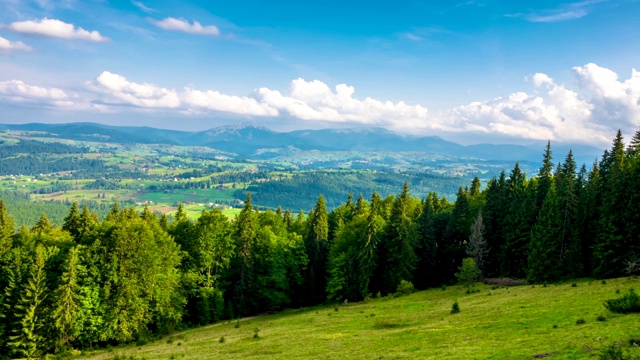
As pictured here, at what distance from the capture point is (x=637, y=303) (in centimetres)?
2722

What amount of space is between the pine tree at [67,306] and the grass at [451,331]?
16.9 ft

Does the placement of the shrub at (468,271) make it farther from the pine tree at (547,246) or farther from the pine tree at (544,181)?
the pine tree at (544,181)

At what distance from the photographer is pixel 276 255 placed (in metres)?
71.1

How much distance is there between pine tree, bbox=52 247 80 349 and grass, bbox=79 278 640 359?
16.9ft

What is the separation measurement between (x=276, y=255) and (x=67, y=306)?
3145 cm

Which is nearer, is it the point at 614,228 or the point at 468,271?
the point at 614,228

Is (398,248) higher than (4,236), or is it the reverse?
(398,248)

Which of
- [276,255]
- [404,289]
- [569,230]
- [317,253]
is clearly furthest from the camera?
[317,253]

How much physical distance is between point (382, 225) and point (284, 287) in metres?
20.0

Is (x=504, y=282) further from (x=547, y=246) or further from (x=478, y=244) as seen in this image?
(x=547, y=246)

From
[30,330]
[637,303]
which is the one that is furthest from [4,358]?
[637,303]

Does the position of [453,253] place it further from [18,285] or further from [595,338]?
[18,285]

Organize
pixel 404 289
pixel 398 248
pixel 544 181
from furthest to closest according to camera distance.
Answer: pixel 544 181
pixel 398 248
pixel 404 289

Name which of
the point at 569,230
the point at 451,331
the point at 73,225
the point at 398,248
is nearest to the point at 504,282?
the point at 569,230
